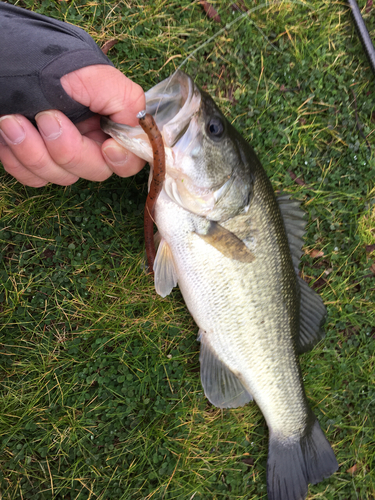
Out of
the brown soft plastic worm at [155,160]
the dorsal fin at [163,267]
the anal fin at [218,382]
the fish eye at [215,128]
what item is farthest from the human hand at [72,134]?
the anal fin at [218,382]

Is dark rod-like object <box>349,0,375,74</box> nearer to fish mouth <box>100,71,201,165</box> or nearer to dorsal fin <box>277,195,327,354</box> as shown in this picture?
dorsal fin <box>277,195,327,354</box>

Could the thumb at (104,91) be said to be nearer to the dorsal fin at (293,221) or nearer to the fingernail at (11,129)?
the fingernail at (11,129)

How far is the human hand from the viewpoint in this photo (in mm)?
1409

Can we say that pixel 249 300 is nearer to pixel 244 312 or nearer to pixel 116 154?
pixel 244 312

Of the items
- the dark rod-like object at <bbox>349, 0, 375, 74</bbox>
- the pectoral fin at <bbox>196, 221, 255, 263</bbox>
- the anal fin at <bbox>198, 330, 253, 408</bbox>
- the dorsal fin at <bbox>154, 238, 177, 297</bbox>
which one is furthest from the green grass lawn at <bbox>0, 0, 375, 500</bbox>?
the pectoral fin at <bbox>196, 221, 255, 263</bbox>

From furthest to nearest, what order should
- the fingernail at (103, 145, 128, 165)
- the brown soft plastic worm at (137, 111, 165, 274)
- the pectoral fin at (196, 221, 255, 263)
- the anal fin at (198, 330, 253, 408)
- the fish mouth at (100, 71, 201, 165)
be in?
1. the anal fin at (198, 330, 253, 408)
2. the pectoral fin at (196, 221, 255, 263)
3. the fingernail at (103, 145, 128, 165)
4. the fish mouth at (100, 71, 201, 165)
5. the brown soft plastic worm at (137, 111, 165, 274)

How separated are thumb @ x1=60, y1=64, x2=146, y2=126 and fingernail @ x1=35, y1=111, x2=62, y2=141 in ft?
0.44

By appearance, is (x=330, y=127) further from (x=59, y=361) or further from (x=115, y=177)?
(x=59, y=361)

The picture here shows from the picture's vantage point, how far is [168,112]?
153 centimetres

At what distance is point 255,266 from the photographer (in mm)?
1829

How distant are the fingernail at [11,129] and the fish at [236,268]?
0.38m

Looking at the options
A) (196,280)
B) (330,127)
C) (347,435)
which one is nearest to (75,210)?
(196,280)

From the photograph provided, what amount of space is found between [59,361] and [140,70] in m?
2.06

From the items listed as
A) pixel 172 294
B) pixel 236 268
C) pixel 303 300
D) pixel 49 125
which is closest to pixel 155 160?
pixel 49 125
